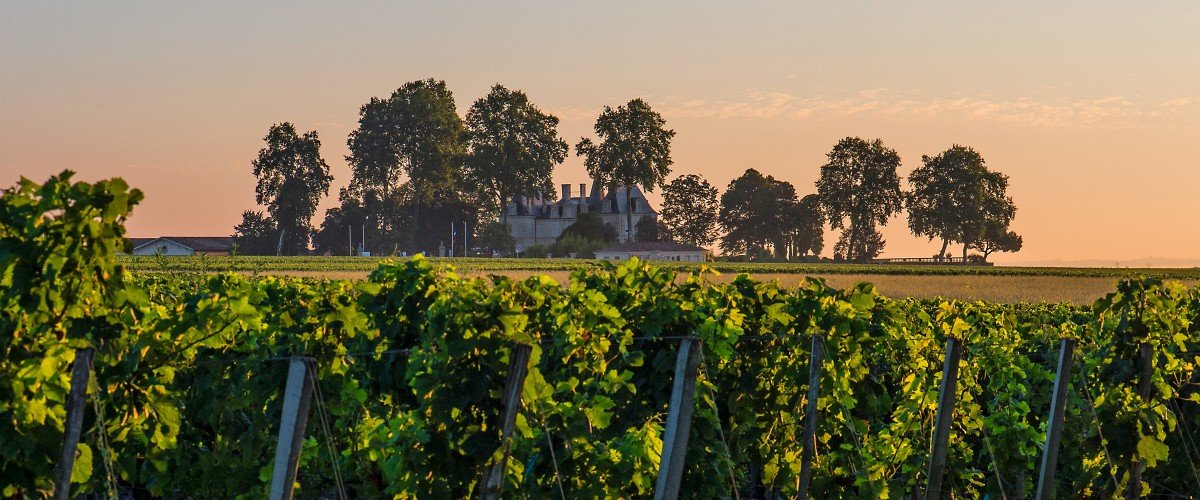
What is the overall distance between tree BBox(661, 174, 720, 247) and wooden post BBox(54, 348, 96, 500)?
3717 inches

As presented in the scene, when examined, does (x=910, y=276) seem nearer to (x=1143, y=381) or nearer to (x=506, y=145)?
(x=506, y=145)

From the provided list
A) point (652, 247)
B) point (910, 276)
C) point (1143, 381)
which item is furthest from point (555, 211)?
point (1143, 381)

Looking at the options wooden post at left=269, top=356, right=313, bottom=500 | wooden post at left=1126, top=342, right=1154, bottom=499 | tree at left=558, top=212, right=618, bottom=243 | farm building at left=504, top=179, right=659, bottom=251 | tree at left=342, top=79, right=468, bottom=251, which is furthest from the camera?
farm building at left=504, top=179, right=659, bottom=251

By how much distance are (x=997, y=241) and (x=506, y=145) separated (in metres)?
38.5

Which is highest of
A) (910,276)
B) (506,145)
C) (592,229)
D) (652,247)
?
(506,145)

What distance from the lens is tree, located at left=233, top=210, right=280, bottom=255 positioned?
281 feet

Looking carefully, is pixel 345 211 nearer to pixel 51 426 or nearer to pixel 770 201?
pixel 770 201

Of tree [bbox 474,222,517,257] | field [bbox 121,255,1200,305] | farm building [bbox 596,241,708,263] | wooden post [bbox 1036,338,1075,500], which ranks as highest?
tree [bbox 474,222,517,257]

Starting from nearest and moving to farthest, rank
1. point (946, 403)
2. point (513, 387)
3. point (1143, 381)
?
point (513, 387) < point (946, 403) < point (1143, 381)

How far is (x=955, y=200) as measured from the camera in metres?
89.6

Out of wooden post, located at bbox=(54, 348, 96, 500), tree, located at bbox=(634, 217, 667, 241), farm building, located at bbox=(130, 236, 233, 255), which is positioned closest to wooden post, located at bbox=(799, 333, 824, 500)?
wooden post, located at bbox=(54, 348, 96, 500)

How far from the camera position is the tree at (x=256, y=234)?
85.6 metres

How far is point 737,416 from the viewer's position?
24.3 ft

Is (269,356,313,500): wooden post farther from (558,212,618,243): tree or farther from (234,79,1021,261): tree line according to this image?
(558,212,618,243): tree
